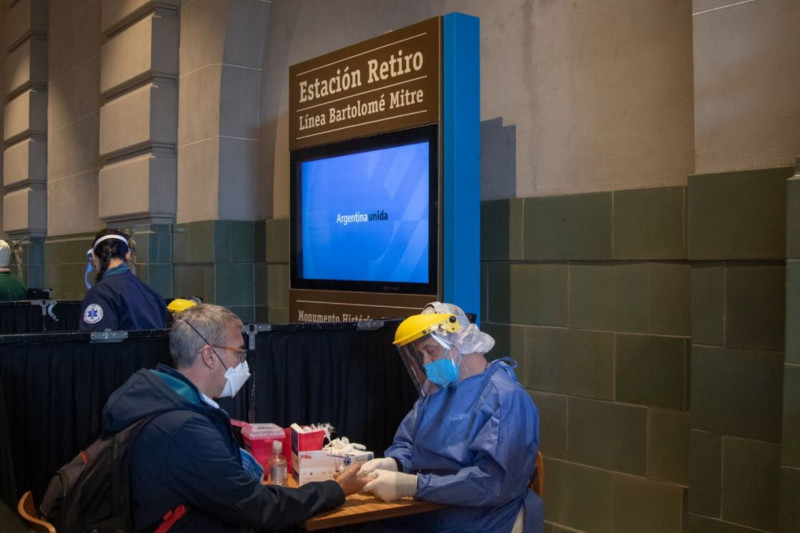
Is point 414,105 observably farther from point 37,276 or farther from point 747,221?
point 37,276

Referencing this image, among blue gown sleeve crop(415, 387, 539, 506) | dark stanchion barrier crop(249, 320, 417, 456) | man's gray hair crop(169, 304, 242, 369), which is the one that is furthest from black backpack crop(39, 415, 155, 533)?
dark stanchion barrier crop(249, 320, 417, 456)

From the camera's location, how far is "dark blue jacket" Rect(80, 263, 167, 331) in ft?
14.4

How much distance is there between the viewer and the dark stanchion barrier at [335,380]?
11.5 feet

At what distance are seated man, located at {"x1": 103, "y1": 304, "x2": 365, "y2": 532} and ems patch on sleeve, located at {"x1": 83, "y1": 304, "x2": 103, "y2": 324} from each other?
1.83 metres

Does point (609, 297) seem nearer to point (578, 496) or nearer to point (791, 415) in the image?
point (578, 496)

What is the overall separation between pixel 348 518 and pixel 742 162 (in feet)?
6.71

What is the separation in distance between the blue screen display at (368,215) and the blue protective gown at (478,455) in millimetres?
1441

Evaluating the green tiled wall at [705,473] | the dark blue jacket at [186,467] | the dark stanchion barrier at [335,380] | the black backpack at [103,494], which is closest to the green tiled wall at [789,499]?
the green tiled wall at [705,473]

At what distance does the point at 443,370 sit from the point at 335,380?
0.80m

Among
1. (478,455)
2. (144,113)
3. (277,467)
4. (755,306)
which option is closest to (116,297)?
(277,467)

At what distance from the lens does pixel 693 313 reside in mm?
3449

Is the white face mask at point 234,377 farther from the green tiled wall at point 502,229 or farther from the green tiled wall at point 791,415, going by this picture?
the green tiled wall at point 502,229

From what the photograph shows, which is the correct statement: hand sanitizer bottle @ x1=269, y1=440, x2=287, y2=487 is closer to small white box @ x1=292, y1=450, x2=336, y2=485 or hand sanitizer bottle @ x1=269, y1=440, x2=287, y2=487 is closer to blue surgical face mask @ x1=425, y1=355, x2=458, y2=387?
small white box @ x1=292, y1=450, x2=336, y2=485

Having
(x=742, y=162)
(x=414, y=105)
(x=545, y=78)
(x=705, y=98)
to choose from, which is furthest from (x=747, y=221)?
(x=414, y=105)
